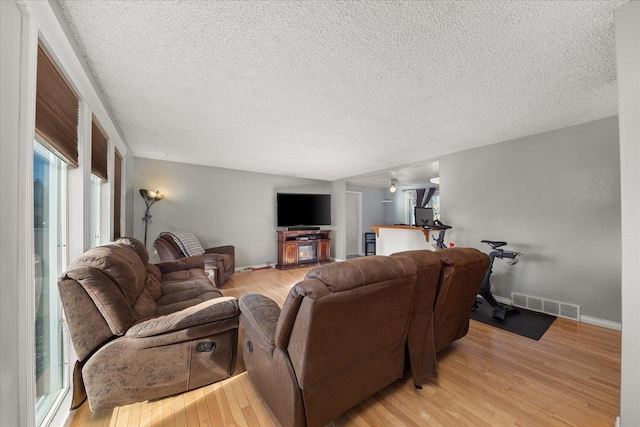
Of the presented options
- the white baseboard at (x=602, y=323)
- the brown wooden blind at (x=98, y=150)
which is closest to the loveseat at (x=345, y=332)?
the brown wooden blind at (x=98, y=150)

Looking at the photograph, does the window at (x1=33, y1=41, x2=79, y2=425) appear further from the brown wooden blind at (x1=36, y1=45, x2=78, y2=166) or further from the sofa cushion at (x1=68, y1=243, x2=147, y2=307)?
the sofa cushion at (x1=68, y1=243, x2=147, y2=307)

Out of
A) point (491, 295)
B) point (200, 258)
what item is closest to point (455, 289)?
point (491, 295)

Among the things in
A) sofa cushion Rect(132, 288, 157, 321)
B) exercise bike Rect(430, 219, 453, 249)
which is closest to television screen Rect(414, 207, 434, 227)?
exercise bike Rect(430, 219, 453, 249)

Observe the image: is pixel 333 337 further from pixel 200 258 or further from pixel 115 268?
pixel 200 258

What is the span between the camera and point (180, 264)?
124 inches

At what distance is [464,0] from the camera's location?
3.85 ft

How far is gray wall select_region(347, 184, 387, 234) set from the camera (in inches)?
299

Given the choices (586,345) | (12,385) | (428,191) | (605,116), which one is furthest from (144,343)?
(428,191)

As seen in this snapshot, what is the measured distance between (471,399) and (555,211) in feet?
8.83

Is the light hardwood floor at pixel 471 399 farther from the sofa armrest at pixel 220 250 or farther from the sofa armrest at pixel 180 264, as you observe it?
the sofa armrest at pixel 220 250

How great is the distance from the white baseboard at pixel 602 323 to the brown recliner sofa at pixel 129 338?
3.84 m

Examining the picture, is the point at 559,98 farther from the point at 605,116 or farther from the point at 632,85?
the point at 632,85

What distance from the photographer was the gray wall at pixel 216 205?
14.5 feet

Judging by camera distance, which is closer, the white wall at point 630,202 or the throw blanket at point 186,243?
the white wall at point 630,202
